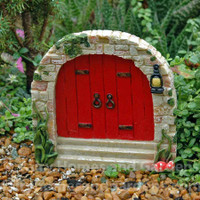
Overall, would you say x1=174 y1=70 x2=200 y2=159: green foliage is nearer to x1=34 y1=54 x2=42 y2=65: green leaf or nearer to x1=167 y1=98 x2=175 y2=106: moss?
x1=167 y1=98 x2=175 y2=106: moss

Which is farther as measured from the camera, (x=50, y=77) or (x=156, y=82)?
(x=50, y=77)

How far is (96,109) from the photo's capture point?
13.8 ft

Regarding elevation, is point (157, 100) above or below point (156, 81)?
below

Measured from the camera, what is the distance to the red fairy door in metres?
4.04

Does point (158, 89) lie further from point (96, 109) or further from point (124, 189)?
point (124, 189)

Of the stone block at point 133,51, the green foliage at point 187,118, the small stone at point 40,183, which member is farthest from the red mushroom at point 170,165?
the small stone at point 40,183

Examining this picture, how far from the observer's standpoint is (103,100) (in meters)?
4.16

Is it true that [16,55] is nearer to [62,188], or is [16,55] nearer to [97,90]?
[97,90]

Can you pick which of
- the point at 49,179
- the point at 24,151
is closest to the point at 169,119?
the point at 49,179

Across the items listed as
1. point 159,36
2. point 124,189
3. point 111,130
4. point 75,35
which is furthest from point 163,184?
point 159,36

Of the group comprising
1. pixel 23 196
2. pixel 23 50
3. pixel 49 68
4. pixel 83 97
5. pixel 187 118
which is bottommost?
pixel 23 196

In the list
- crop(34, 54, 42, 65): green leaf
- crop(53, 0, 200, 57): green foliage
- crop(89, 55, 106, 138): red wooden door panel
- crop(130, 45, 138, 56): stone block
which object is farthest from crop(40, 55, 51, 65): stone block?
crop(53, 0, 200, 57): green foliage

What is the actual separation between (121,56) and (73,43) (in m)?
0.44

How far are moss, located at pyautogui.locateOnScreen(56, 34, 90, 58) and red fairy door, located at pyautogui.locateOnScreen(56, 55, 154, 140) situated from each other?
0.48 feet
